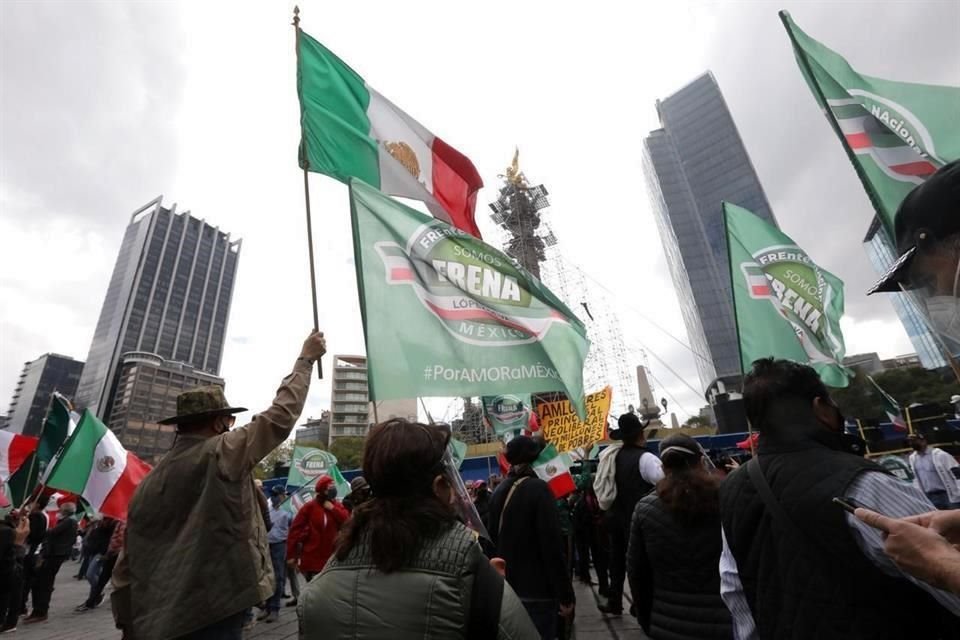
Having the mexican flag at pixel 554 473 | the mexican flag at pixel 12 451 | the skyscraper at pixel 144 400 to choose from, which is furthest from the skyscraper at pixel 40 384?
the mexican flag at pixel 554 473

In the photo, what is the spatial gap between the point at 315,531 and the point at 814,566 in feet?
18.6

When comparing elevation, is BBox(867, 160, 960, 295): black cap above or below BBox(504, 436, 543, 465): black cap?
above

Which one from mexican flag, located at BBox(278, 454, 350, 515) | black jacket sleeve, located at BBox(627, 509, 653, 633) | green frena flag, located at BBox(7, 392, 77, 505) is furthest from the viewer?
mexican flag, located at BBox(278, 454, 350, 515)

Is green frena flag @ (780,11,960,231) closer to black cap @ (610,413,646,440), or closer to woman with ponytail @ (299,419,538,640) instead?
black cap @ (610,413,646,440)

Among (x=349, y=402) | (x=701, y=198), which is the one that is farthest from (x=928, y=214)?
(x=701, y=198)

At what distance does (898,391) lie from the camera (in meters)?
34.7

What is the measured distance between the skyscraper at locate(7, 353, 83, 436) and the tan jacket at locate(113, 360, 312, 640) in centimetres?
11817

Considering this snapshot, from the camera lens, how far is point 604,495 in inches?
166

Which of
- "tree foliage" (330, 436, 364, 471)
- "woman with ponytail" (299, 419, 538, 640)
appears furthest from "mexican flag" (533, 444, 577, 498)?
"tree foliage" (330, 436, 364, 471)

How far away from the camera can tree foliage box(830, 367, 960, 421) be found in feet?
105

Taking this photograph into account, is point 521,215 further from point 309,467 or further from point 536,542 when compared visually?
point 536,542

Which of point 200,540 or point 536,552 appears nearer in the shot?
point 200,540

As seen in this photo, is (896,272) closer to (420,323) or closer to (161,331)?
(420,323)

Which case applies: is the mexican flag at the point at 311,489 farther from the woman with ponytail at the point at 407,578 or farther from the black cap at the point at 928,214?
the black cap at the point at 928,214
